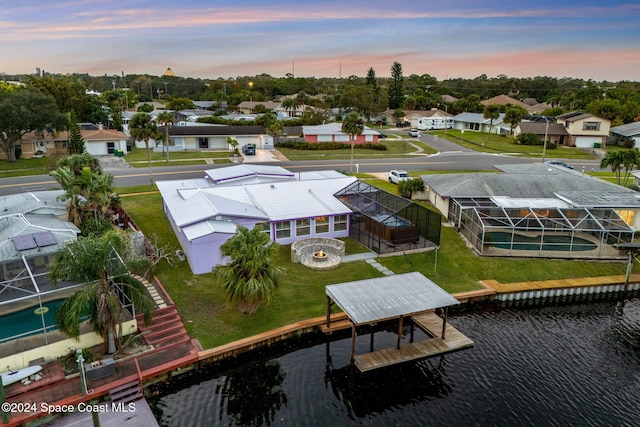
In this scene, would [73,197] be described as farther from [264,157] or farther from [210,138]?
[210,138]

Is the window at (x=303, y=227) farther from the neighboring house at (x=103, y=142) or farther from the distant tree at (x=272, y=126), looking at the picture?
the neighboring house at (x=103, y=142)

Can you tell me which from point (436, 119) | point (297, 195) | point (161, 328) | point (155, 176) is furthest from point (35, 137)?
point (436, 119)

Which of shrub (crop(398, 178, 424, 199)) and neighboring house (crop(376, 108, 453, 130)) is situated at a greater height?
neighboring house (crop(376, 108, 453, 130))

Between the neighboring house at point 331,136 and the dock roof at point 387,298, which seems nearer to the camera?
the dock roof at point 387,298

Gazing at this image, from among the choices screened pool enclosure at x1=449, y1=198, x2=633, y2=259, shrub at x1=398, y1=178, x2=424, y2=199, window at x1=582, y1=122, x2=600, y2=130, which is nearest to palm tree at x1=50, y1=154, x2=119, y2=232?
shrub at x1=398, y1=178, x2=424, y2=199

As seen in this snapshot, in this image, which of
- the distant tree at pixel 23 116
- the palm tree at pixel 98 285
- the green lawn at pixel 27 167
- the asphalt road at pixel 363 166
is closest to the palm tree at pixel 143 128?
the asphalt road at pixel 363 166

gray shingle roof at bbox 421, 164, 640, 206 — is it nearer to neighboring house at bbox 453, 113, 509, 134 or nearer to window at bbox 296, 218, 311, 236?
window at bbox 296, 218, 311, 236
